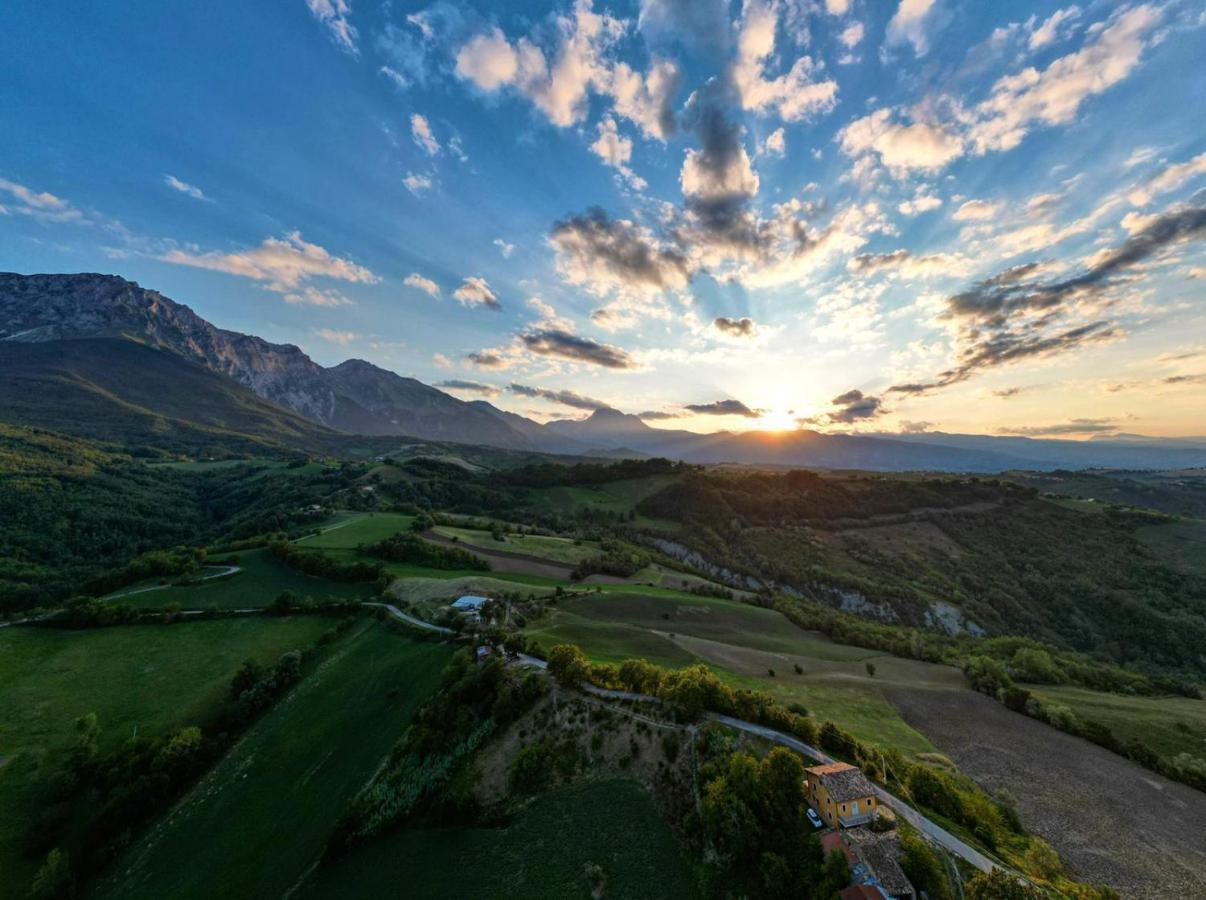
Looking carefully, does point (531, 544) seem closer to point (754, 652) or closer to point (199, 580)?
point (754, 652)

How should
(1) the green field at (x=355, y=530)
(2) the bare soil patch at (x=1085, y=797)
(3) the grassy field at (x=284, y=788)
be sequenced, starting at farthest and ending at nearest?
(1) the green field at (x=355, y=530), (3) the grassy field at (x=284, y=788), (2) the bare soil patch at (x=1085, y=797)

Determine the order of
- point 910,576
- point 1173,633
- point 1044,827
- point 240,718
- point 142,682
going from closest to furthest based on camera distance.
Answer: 1. point 1044,827
2. point 240,718
3. point 142,682
4. point 1173,633
5. point 910,576

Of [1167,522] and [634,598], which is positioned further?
[1167,522]

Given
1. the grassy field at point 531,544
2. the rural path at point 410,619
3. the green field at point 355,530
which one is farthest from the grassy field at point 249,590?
the grassy field at point 531,544

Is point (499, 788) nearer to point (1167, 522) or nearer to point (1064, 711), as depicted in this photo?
point (1064, 711)

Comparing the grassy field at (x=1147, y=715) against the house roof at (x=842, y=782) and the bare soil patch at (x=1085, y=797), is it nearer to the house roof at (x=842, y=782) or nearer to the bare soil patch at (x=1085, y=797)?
the bare soil patch at (x=1085, y=797)

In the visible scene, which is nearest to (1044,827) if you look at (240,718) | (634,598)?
(634,598)
